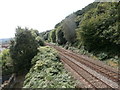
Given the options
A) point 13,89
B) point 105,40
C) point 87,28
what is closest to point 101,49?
point 105,40

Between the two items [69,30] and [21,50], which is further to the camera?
[69,30]

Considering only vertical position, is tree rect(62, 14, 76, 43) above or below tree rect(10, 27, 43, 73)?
above

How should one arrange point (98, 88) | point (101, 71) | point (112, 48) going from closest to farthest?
point (98, 88) → point (101, 71) → point (112, 48)

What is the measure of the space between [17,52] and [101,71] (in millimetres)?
11299

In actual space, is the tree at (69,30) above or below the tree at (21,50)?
above

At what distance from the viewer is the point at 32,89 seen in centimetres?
924

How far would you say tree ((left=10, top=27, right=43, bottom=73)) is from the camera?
2153 centimetres

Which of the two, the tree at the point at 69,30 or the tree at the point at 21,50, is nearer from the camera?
the tree at the point at 21,50

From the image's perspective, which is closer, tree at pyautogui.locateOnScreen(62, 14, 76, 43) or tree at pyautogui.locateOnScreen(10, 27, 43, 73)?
tree at pyautogui.locateOnScreen(10, 27, 43, 73)

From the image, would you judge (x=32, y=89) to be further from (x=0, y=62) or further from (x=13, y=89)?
(x=0, y=62)

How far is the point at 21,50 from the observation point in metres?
22.1

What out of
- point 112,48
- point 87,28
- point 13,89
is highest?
point 87,28

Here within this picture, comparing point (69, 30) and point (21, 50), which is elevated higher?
point (69, 30)

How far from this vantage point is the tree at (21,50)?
70.6 feet
